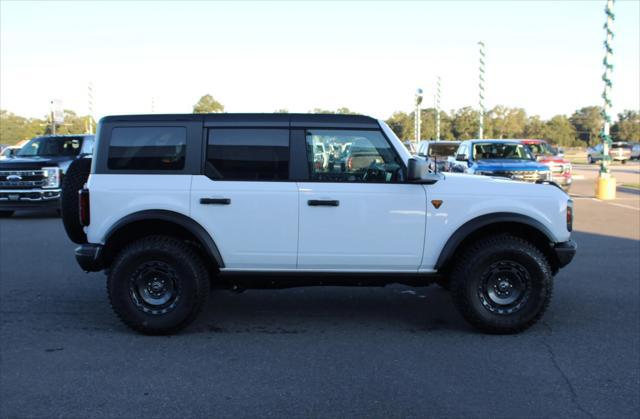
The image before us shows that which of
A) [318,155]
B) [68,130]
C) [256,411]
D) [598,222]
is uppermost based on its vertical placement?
[68,130]

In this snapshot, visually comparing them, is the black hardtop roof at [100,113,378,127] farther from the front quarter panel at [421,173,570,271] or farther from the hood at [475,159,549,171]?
the hood at [475,159,549,171]

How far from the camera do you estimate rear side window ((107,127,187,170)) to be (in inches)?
217

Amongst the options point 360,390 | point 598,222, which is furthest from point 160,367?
point 598,222

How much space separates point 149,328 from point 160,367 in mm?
792

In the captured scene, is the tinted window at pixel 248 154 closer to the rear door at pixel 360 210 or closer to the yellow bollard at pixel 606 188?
the rear door at pixel 360 210

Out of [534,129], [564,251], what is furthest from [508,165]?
[534,129]

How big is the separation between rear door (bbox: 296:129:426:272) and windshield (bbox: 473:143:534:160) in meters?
12.2

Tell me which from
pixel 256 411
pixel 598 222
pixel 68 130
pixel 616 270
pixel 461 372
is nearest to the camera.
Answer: pixel 256 411

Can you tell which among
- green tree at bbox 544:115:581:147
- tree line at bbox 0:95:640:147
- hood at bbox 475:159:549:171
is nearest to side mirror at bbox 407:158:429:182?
hood at bbox 475:159:549:171

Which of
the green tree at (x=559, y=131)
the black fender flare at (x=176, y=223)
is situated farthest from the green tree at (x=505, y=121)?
the black fender flare at (x=176, y=223)

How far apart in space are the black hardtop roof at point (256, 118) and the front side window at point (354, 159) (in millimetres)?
103

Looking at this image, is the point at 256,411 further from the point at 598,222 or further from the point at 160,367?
the point at 598,222

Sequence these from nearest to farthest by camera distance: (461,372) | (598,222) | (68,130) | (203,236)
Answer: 1. (461,372)
2. (203,236)
3. (598,222)
4. (68,130)

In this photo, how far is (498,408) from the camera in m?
3.96
